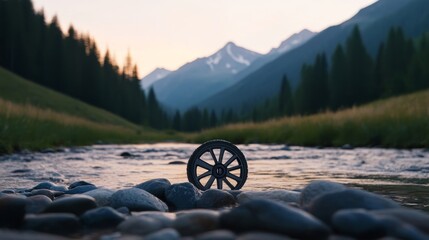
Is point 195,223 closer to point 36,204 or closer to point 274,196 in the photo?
point 36,204

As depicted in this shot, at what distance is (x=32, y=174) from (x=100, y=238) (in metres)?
4.92

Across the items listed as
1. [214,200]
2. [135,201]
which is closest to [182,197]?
[214,200]

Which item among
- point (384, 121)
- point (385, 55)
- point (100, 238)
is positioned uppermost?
point (385, 55)

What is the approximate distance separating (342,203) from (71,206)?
5.82 feet

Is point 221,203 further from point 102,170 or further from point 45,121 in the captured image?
point 45,121

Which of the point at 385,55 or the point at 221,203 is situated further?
the point at 385,55

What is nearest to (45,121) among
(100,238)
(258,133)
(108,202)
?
(258,133)

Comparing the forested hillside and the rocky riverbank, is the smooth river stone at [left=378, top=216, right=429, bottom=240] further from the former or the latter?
the forested hillside

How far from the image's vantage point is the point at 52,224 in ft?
9.68

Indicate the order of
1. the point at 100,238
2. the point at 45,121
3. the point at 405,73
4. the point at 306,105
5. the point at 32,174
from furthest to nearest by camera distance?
the point at 306,105
the point at 405,73
the point at 45,121
the point at 32,174
the point at 100,238

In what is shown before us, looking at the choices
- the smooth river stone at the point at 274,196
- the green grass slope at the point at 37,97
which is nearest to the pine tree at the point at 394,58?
the green grass slope at the point at 37,97

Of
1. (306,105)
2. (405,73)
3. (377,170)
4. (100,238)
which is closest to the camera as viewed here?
(100,238)

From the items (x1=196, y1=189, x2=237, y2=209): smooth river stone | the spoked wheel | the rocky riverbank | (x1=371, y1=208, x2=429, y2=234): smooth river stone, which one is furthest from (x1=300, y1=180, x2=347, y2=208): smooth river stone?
the spoked wheel

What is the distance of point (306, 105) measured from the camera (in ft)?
225
